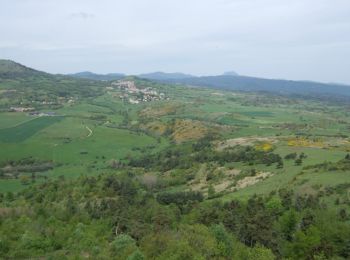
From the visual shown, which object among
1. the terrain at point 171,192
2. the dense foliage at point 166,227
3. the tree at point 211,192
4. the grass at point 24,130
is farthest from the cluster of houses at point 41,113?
the tree at point 211,192

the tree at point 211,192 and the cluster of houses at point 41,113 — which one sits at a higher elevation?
the tree at point 211,192

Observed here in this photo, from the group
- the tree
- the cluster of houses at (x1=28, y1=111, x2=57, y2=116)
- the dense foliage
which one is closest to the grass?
the cluster of houses at (x1=28, y1=111, x2=57, y2=116)

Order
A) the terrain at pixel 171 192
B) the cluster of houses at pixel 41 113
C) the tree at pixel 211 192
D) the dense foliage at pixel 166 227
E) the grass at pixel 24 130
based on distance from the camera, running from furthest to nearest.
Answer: the cluster of houses at pixel 41 113
the grass at pixel 24 130
the tree at pixel 211 192
the terrain at pixel 171 192
the dense foliage at pixel 166 227

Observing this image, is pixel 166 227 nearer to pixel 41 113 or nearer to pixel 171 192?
pixel 171 192

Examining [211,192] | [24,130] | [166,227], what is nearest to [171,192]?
[211,192]

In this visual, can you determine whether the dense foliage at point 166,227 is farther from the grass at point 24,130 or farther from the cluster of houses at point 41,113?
the cluster of houses at point 41,113

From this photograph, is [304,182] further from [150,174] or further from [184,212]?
[150,174]

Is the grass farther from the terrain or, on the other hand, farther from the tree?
the tree

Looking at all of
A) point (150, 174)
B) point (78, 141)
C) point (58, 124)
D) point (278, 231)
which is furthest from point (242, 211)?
point (58, 124)
